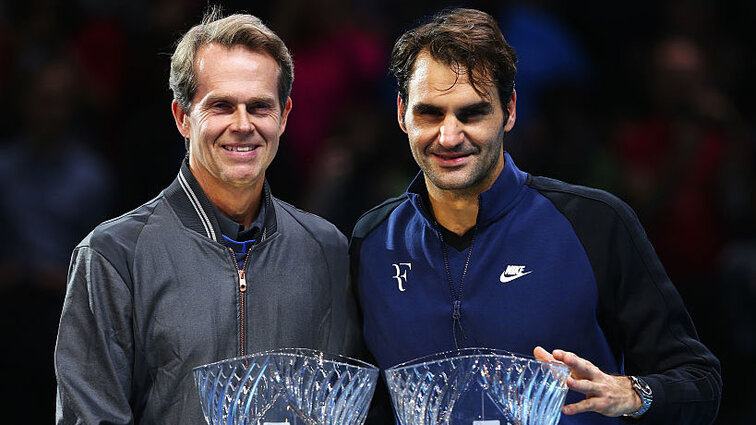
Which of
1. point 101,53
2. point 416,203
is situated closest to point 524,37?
point 101,53

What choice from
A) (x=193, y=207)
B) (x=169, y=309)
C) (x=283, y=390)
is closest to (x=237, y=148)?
(x=193, y=207)

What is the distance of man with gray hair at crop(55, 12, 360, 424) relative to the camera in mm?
2869

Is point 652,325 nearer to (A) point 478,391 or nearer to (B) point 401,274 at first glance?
(A) point 478,391

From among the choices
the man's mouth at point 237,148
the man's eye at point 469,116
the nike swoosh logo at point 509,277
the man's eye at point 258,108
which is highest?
the man's eye at point 258,108

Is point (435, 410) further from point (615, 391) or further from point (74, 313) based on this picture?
point (74, 313)

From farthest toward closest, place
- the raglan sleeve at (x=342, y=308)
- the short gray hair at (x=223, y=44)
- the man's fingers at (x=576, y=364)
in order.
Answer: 1. the raglan sleeve at (x=342, y=308)
2. the short gray hair at (x=223, y=44)
3. the man's fingers at (x=576, y=364)

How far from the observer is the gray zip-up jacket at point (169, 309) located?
2.85 m

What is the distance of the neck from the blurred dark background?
208 centimetres

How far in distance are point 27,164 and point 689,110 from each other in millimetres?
3234

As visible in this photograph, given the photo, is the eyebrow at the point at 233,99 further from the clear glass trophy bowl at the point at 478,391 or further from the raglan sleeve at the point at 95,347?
the clear glass trophy bowl at the point at 478,391

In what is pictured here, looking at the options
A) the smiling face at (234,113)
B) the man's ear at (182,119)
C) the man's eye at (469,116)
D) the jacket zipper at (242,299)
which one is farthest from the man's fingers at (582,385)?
the man's ear at (182,119)

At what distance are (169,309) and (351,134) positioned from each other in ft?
9.14

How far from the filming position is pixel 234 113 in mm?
3061

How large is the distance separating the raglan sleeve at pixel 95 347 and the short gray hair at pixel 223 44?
1.75 feet
